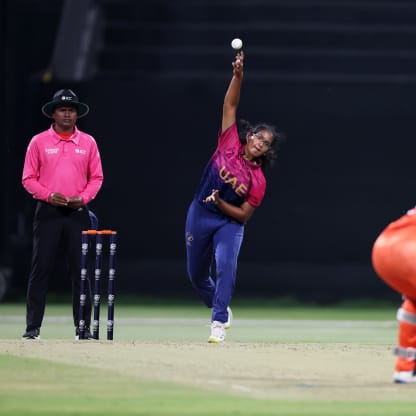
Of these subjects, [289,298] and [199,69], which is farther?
[199,69]

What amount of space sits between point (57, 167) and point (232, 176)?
1.47 m

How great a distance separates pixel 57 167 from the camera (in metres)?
12.6

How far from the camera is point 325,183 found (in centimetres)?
2116

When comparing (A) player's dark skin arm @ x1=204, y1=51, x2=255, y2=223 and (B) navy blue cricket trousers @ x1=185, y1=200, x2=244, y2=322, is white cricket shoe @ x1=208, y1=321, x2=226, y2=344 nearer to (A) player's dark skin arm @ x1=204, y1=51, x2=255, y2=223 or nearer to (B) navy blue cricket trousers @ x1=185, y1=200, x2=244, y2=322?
(B) navy blue cricket trousers @ x1=185, y1=200, x2=244, y2=322

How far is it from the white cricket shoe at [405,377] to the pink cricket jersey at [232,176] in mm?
2970

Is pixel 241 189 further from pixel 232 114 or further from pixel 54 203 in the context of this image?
pixel 54 203

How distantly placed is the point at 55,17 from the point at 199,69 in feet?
8.19

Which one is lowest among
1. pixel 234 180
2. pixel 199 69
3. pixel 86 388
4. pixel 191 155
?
pixel 86 388

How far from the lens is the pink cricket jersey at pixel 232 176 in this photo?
12.3 metres

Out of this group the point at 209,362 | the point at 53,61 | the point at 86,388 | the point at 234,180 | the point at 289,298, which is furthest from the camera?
the point at 53,61

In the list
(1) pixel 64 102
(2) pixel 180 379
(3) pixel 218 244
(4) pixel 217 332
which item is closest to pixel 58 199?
(1) pixel 64 102

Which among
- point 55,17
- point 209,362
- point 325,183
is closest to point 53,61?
point 55,17

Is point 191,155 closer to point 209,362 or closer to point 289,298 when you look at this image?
point 289,298

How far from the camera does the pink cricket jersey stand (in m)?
12.3
